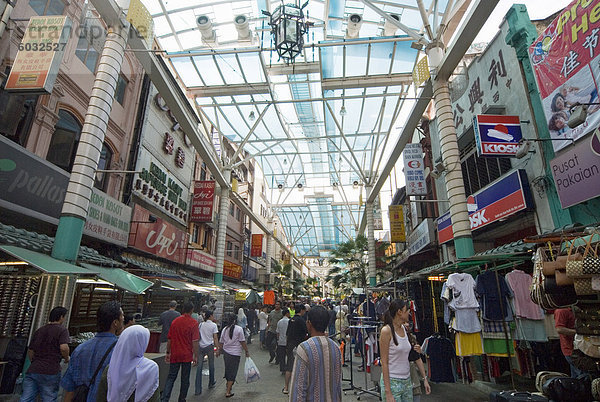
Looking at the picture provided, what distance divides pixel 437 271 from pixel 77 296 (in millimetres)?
11141

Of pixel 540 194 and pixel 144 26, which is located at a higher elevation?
pixel 144 26

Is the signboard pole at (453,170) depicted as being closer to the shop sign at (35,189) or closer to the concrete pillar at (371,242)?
the shop sign at (35,189)

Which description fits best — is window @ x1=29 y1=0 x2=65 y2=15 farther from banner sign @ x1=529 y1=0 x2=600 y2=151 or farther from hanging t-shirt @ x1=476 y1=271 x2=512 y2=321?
banner sign @ x1=529 y1=0 x2=600 y2=151

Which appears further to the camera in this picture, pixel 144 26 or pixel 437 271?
pixel 144 26

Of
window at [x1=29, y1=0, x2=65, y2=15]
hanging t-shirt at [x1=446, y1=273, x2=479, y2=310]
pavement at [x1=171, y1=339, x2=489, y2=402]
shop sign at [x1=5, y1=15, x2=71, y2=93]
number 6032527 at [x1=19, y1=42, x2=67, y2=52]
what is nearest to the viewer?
hanging t-shirt at [x1=446, y1=273, x2=479, y2=310]

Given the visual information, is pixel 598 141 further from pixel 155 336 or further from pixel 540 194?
pixel 155 336

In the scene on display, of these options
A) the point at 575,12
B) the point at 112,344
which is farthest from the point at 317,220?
the point at 112,344

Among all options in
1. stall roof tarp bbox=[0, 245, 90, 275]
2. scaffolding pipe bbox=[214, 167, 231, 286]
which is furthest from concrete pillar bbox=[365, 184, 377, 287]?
stall roof tarp bbox=[0, 245, 90, 275]

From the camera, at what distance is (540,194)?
27.5 ft

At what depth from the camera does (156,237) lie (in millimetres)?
15539

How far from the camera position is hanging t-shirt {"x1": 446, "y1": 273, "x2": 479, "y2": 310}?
645 centimetres

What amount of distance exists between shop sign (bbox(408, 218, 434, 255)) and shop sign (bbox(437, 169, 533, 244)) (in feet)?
11.4

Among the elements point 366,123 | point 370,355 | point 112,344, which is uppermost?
point 366,123

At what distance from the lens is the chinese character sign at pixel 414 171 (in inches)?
568
